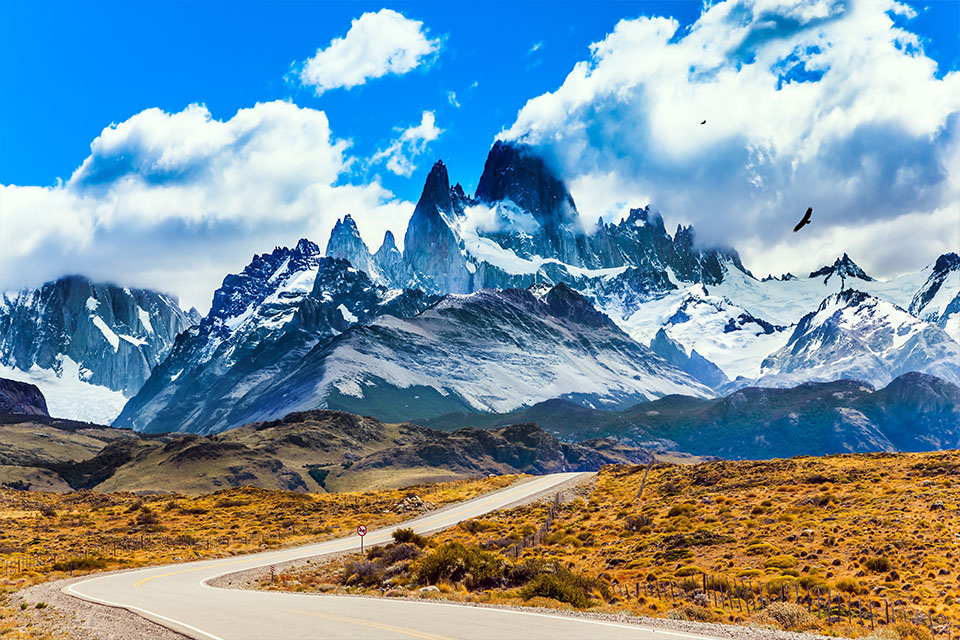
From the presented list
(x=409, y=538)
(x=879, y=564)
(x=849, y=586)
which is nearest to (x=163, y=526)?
(x=409, y=538)

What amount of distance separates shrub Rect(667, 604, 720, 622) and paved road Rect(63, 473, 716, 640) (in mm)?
5253

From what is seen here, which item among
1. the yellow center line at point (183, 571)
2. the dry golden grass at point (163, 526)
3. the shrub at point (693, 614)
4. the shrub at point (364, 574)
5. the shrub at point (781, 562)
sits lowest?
the dry golden grass at point (163, 526)

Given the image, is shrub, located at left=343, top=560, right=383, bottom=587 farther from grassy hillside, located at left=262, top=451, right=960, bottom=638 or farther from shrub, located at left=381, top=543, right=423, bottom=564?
shrub, located at left=381, top=543, right=423, bottom=564

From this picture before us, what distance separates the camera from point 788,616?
3036cm

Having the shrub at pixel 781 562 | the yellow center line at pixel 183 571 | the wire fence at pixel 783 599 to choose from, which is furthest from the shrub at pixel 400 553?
the shrub at pixel 781 562

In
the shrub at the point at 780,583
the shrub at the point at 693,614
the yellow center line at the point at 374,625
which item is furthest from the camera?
the shrub at the point at 780,583

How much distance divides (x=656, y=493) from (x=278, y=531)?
34.9 meters

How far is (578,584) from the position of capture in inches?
1416

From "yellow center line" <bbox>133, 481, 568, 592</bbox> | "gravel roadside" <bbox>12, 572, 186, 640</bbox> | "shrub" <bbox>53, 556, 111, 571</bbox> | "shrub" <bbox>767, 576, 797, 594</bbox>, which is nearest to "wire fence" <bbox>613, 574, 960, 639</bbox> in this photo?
"shrub" <bbox>767, 576, 797, 594</bbox>

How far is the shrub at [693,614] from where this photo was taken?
1236 inches

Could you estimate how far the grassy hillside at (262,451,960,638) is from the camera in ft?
114

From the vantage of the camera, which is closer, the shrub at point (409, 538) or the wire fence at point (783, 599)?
the wire fence at point (783, 599)

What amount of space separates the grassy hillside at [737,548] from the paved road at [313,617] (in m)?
4.66

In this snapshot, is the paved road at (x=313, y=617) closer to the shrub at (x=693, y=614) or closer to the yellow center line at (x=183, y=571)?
the yellow center line at (x=183, y=571)
